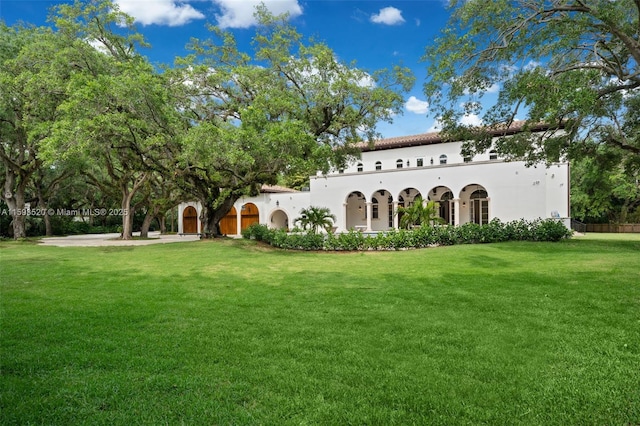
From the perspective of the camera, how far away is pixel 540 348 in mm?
4207

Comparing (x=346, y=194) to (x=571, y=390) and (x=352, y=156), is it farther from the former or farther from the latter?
(x=571, y=390)

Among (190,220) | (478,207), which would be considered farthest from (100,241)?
(478,207)

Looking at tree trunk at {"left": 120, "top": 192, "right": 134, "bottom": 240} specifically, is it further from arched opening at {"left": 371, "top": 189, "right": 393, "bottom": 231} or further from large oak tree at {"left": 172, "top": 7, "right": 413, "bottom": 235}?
arched opening at {"left": 371, "top": 189, "right": 393, "bottom": 231}

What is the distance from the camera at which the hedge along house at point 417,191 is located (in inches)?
931

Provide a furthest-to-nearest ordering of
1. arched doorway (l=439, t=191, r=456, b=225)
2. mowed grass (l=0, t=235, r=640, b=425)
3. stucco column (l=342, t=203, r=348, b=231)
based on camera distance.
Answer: stucco column (l=342, t=203, r=348, b=231), arched doorway (l=439, t=191, r=456, b=225), mowed grass (l=0, t=235, r=640, b=425)

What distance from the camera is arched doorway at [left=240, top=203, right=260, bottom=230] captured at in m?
33.8

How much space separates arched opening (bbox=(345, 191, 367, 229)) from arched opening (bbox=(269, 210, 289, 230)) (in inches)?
225

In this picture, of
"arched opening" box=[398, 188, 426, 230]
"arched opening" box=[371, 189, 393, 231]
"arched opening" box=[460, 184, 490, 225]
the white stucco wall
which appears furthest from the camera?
"arched opening" box=[371, 189, 393, 231]

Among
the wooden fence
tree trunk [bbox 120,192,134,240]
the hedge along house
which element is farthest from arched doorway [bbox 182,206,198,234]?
the wooden fence

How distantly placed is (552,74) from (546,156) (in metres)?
7.83

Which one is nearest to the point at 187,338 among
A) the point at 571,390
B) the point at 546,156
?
the point at 571,390

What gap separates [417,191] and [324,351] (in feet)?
87.7

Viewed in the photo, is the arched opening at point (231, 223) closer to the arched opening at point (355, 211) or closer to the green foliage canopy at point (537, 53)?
the arched opening at point (355, 211)

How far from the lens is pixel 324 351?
4.14 meters
